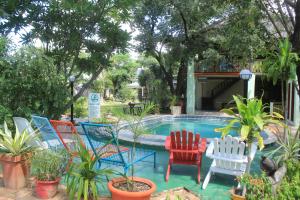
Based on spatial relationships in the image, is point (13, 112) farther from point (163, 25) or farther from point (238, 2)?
point (163, 25)

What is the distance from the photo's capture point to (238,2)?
27.0 ft

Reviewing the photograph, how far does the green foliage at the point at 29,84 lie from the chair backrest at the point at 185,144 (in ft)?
10.2

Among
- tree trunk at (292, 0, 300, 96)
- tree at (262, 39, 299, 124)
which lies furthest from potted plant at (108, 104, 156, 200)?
tree trunk at (292, 0, 300, 96)

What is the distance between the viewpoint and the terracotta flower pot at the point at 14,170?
4.66 meters

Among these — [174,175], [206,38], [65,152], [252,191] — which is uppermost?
[206,38]

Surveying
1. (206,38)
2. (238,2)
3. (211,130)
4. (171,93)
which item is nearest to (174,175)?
(238,2)

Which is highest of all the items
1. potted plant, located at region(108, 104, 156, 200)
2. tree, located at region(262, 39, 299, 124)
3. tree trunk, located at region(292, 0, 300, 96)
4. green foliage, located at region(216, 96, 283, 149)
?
tree trunk, located at region(292, 0, 300, 96)

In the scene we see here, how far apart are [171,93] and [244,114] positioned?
57.7 feet

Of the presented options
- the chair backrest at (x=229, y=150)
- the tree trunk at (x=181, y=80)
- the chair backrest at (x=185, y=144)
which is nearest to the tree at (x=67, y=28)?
the chair backrest at (x=185, y=144)

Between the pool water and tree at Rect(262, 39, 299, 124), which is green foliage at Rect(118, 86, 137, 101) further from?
tree at Rect(262, 39, 299, 124)

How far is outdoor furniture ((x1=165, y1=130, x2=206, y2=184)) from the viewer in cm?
643

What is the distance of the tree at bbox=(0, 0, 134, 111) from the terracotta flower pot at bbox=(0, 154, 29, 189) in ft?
11.2

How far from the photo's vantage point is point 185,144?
662cm

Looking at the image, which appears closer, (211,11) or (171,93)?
(211,11)
